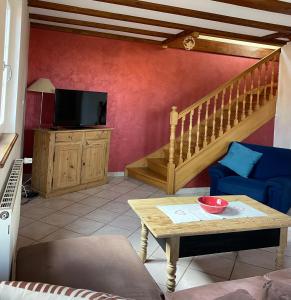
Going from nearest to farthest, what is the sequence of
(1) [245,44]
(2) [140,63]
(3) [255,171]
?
1. (3) [255,171]
2. (2) [140,63]
3. (1) [245,44]

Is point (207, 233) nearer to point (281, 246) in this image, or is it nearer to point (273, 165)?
point (281, 246)

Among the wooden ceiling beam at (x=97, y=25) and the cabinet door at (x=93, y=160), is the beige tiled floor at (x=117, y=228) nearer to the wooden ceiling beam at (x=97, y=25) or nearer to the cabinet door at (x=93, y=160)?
the cabinet door at (x=93, y=160)

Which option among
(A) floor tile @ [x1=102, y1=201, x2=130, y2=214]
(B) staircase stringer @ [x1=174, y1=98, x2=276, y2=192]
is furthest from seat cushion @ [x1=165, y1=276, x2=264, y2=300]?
(B) staircase stringer @ [x1=174, y1=98, x2=276, y2=192]

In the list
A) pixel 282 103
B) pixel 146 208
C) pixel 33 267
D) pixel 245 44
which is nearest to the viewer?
pixel 33 267

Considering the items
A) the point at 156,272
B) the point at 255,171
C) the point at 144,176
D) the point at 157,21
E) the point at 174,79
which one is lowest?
the point at 156,272

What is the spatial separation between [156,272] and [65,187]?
2295 millimetres

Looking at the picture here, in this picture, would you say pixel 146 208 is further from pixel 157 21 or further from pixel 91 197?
pixel 157 21

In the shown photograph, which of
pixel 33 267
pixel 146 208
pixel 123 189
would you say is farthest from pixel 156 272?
pixel 123 189

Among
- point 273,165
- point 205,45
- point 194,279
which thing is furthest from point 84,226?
point 205,45

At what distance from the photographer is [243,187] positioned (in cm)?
386

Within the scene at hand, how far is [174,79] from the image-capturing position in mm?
5867

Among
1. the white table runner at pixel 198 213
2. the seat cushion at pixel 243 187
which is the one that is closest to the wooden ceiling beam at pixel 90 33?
the seat cushion at pixel 243 187

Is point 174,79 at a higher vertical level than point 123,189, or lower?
higher

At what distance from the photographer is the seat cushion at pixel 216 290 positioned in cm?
144
